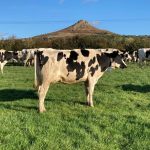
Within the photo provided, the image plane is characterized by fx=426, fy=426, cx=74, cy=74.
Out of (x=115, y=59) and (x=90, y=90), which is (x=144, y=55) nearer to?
(x=115, y=59)

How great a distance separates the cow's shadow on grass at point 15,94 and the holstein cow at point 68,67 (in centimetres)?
221

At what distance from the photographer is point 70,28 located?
144m

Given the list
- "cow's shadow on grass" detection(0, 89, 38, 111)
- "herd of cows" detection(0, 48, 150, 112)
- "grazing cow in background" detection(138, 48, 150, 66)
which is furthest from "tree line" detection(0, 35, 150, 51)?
"herd of cows" detection(0, 48, 150, 112)

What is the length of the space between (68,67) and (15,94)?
3.57m

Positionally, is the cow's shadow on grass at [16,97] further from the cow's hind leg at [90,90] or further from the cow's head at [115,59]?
the cow's head at [115,59]

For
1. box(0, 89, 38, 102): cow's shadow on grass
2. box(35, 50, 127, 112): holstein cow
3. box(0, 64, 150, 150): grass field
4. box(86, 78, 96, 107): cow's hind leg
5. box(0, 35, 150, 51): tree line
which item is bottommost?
box(0, 64, 150, 150): grass field

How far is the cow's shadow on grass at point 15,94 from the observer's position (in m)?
15.3

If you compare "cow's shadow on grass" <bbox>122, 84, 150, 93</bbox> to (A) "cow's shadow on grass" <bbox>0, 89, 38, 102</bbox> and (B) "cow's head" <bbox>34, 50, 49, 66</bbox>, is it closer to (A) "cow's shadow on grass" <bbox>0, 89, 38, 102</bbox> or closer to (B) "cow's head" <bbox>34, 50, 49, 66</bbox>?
(A) "cow's shadow on grass" <bbox>0, 89, 38, 102</bbox>

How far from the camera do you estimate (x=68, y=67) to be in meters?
13.5

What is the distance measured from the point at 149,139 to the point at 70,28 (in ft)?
444

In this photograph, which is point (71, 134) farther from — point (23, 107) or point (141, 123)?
point (23, 107)

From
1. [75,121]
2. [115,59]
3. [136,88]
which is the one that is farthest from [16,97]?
[136,88]

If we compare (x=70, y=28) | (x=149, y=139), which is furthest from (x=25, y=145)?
(x=70, y=28)

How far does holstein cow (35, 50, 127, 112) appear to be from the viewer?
Result: 42.5 feet
